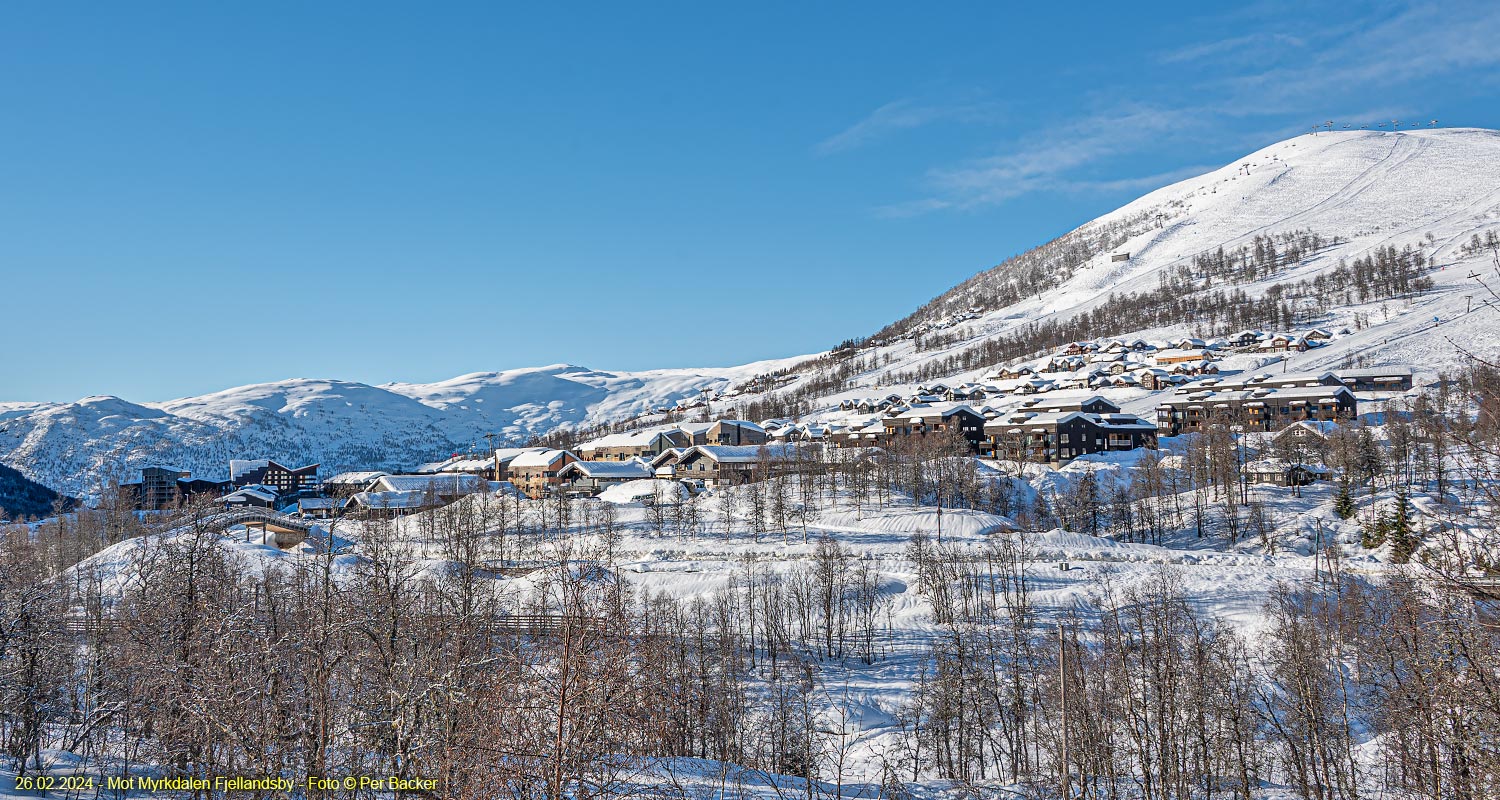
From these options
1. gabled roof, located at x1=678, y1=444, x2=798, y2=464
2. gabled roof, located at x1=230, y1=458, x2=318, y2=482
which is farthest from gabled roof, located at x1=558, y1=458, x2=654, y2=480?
gabled roof, located at x1=230, y1=458, x2=318, y2=482

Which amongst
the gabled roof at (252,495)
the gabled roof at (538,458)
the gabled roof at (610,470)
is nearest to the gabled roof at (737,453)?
the gabled roof at (610,470)

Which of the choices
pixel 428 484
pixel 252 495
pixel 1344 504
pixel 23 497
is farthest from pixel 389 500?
pixel 1344 504

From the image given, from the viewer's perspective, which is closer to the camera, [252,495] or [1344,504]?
[1344,504]

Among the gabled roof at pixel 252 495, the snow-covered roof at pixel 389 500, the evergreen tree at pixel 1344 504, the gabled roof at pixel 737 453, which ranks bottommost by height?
Result: the evergreen tree at pixel 1344 504

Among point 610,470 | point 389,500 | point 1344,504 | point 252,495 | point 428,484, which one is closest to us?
point 1344,504

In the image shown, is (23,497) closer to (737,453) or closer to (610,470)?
(610,470)

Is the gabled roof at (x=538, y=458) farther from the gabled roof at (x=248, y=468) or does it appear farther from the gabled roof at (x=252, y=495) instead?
the gabled roof at (x=248, y=468)

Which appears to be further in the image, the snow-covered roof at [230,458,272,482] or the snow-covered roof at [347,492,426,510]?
the snow-covered roof at [230,458,272,482]

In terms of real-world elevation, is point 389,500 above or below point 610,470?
below

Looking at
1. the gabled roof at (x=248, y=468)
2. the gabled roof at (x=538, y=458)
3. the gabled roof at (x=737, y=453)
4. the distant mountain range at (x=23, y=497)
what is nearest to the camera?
the gabled roof at (x=737, y=453)

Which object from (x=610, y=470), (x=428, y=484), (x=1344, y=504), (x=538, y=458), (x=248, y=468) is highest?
(x=248, y=468)

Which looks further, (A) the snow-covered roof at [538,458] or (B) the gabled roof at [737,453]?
(A) the snow-covered roof at [538,458]

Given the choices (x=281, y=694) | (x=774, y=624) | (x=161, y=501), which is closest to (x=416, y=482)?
(x=161, y=501)

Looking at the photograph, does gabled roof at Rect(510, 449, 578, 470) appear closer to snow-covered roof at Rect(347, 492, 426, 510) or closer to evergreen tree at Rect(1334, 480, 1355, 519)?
snow-covered roof at Rect(347, 492, 426, 510)
